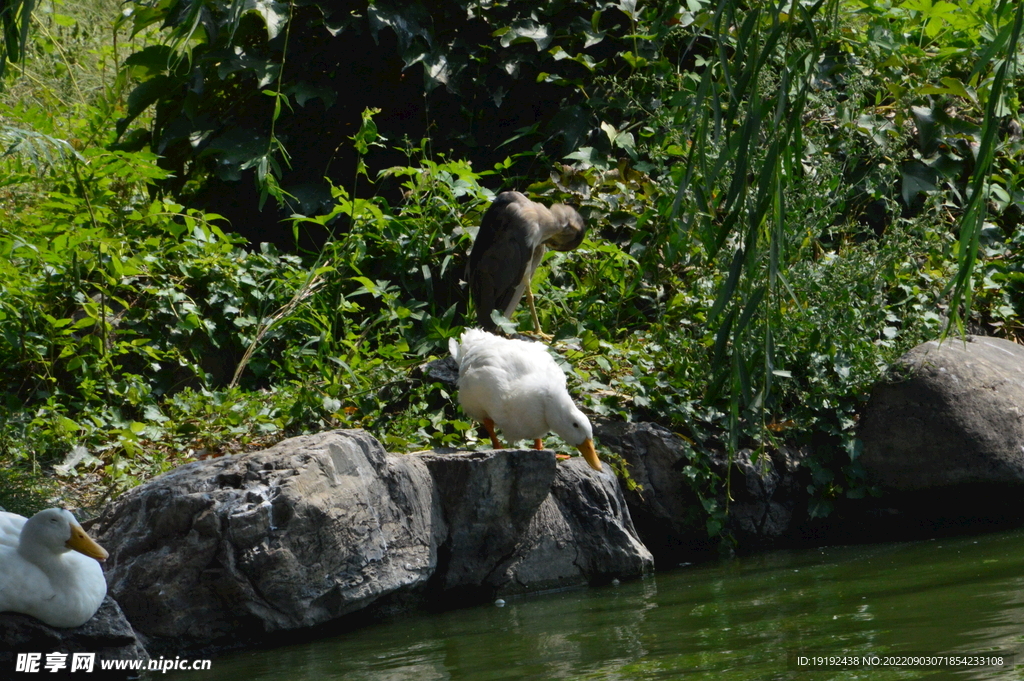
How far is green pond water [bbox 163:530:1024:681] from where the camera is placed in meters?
3.06

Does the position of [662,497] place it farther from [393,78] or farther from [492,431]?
[393,78]

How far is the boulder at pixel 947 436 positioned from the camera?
217 inches

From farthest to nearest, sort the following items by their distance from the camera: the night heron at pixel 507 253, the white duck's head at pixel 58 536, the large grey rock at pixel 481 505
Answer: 1. the night heron at pixel 507 253
2. the large grey rock at pixel 481 505
3. the white duck's head at pixel 58 536

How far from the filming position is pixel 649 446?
219 inches

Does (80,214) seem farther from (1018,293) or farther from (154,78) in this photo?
(1018,293)

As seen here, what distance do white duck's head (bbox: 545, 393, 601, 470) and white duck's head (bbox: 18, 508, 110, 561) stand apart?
219 centimetres

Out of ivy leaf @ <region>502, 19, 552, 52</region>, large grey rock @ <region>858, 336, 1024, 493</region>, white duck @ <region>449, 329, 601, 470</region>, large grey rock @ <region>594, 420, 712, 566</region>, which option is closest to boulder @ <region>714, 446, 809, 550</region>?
large grey rock @ <region>594, 420, 712, 566</region>

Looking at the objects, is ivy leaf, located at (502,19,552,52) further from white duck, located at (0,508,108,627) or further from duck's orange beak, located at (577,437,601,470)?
white duck, located at (0,508,108,627)

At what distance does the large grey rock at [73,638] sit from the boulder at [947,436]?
3.89 metres

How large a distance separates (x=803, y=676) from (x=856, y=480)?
120 inches

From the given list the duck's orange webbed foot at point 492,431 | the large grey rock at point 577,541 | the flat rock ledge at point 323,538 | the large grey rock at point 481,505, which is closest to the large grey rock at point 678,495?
the large grey rock at point 577,541

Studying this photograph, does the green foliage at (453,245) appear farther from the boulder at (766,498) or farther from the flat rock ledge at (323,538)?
the flat rock ledge at (323,538)

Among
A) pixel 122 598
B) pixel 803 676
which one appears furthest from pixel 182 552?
pixel 803 676

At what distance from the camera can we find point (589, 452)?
510 centimetres
